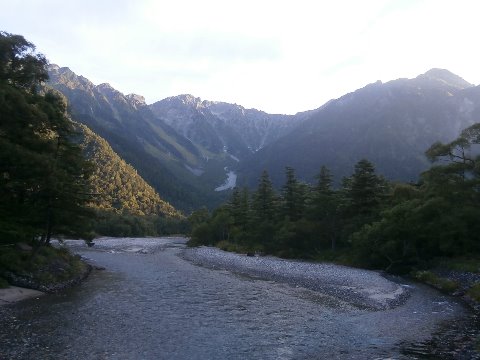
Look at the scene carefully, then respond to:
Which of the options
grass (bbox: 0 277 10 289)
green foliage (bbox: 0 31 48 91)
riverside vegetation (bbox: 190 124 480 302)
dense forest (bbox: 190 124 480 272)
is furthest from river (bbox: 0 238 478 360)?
green foliage (bbox: 0 31 48 91)

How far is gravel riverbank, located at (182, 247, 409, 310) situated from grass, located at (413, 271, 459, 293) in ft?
8.29

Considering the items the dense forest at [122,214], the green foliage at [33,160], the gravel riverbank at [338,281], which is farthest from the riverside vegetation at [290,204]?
the dense forest at [122,214]

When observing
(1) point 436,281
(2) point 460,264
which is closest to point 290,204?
(2) point 460,264

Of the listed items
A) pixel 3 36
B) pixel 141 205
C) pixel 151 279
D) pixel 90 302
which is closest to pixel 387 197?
pixel 151 279

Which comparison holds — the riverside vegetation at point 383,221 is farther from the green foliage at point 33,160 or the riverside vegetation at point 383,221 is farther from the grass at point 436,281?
the green foliage at point 33,160

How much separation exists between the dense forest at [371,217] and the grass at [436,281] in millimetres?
3299

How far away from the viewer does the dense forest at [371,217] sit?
127 ft

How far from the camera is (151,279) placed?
3475 centimetres

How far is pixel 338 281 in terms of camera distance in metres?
34.0

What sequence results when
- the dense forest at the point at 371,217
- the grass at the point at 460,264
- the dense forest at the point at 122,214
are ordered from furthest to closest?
the dense forest at the point at 122,214 < the dense forest at the point at 371,217 < the grass at the point at 460,264

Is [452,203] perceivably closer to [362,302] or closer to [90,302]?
[362,302]

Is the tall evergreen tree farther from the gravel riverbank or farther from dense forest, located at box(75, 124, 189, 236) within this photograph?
dense forest, located at box(75, 124, 189, 236)

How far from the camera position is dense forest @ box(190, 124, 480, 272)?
38.8m

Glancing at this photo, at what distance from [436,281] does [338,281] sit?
7.61 m
